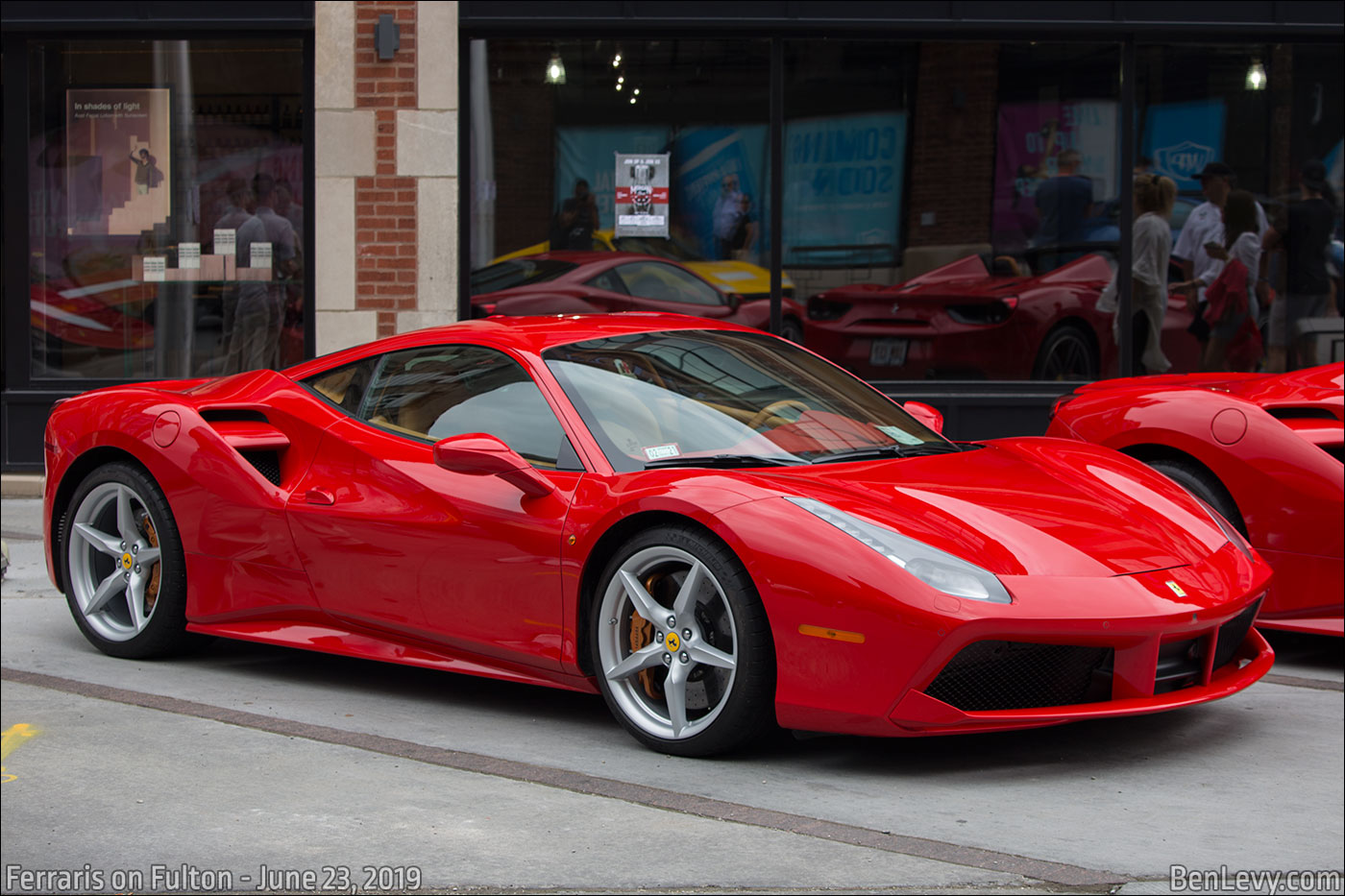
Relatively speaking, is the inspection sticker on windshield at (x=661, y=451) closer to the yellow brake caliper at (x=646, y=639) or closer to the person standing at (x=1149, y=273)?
the yellow brake caliper at (x=646, y=639)

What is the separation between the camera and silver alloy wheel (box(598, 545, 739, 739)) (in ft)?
14.3

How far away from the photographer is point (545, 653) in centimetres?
470

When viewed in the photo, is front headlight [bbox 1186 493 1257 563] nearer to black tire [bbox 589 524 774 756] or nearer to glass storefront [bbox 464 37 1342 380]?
black tire [bbox 589 524 774 756]

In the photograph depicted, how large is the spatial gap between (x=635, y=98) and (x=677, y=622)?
24.2ft

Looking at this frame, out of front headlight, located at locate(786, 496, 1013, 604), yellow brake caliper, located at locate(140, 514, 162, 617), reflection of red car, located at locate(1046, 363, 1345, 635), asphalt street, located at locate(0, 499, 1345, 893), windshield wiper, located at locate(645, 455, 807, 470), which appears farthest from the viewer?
yellow brake caliper, located at locate(140, 514, 162, 617)

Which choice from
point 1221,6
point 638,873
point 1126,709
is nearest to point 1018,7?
point 1221,6

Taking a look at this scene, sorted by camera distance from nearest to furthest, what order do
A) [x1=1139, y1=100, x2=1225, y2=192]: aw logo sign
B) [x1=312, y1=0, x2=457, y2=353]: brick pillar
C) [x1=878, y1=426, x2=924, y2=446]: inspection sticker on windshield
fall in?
1. [x1=878, y1=426, x2=924, y2=446]: inspection sticker on windshield
2. [x1=312, y1=0, x2=457, y2=353]: brick pillar
3. [x1=1139, y1=100, x2=1225, y2=192]: aw logo sign

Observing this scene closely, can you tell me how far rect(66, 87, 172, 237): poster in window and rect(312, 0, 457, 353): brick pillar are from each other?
4.10 feet

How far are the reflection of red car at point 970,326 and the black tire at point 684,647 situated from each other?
6828 mm

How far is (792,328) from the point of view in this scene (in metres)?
11.2

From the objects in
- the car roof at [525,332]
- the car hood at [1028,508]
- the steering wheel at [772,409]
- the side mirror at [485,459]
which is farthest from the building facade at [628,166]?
the side mirror at [485,459]

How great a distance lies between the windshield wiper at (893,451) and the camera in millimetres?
4887

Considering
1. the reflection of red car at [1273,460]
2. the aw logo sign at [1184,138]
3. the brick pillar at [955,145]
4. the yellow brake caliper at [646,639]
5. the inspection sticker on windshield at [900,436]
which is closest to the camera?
the yellow brake caliper at [646,639]

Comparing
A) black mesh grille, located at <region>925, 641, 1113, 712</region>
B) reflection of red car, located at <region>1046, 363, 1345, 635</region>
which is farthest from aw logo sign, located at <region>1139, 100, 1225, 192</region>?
black mesh grille, located at <region>925, 641, 1113, 712</region>
